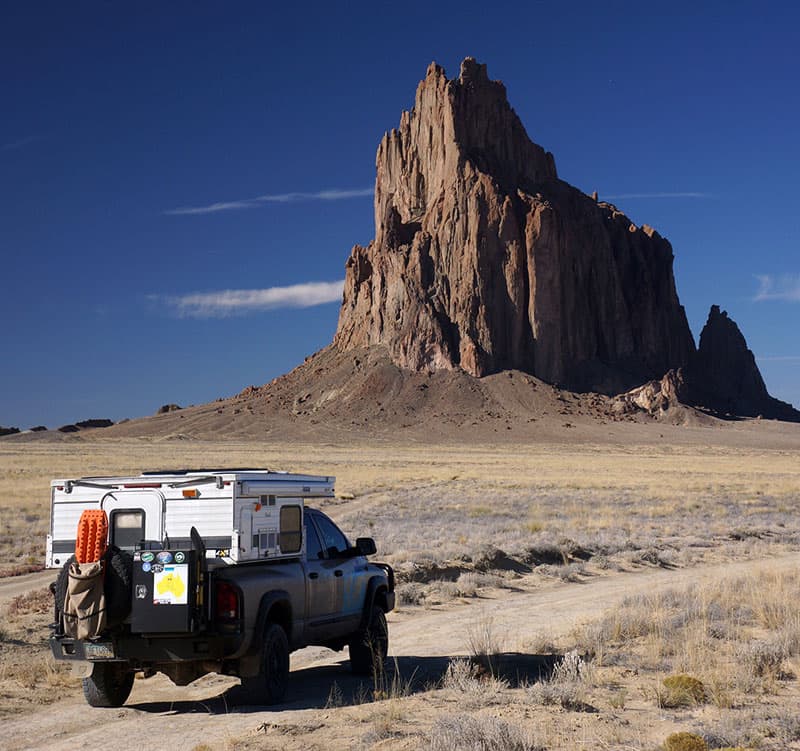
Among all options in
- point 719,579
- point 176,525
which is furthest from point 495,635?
point 719,579

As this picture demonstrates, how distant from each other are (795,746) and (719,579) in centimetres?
1054

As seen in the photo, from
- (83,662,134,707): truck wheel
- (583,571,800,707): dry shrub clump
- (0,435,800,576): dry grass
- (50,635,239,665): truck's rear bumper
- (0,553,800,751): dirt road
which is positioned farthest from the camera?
(0,435,800,576): dry grass

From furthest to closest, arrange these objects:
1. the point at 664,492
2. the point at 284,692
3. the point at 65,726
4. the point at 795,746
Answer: the point at 664,492
the point at 284,692
the point at 65,726
the point at 795,746

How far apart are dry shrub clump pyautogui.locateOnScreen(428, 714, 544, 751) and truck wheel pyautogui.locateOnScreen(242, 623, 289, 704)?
1989 millimetres

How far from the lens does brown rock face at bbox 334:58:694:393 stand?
147m

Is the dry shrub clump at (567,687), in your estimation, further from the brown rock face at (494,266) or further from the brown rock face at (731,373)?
the brown rock face at (731,373)

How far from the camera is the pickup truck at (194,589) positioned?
826 cm

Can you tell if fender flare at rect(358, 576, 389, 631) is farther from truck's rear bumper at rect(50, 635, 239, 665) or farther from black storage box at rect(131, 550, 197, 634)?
black storage box at rect(131, 550, 197, 634)

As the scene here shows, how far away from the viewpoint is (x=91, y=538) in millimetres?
8273

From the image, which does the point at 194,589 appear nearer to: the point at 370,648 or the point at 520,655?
the point at 370,648

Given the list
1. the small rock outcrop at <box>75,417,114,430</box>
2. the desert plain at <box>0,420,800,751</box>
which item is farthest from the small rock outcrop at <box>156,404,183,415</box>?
the desert plain at <box>0,420,800,751</box>

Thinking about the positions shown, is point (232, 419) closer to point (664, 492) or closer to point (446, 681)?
point (664, 492)

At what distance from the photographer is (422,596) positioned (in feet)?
55.4

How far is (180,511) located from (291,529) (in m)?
1.26
